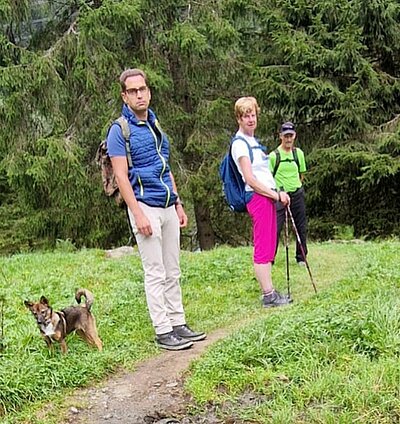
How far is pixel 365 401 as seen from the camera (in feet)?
9.87

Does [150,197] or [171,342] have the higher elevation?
[150,197]

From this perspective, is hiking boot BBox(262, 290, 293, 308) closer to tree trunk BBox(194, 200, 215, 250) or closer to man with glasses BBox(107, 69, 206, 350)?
man with glasses BBox(107, 69, 206, 350)

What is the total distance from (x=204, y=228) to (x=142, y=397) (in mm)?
10148

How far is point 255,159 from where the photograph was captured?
5207 millimetres

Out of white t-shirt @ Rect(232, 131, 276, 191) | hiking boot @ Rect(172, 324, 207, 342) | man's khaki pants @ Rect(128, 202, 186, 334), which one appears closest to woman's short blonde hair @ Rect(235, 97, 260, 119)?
white t-shirt @ Rect(232, 131, 276, 191)

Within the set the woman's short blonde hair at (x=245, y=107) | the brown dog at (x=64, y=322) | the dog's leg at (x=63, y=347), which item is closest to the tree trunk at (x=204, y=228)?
the woman's short blonde hair at (x=245, y=107)

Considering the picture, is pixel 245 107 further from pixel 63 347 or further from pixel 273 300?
pixel 63 347

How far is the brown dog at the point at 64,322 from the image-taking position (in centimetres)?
402

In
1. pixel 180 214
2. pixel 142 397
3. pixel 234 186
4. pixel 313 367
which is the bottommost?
pixel 142 397

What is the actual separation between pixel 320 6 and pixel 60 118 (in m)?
5.39

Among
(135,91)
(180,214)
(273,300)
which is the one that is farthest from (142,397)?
(273,300)

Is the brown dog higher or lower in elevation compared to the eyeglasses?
lower

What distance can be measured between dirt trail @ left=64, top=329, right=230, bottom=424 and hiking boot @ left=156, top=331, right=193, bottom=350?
0.10 metres

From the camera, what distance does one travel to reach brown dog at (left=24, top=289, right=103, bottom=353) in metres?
4.02
